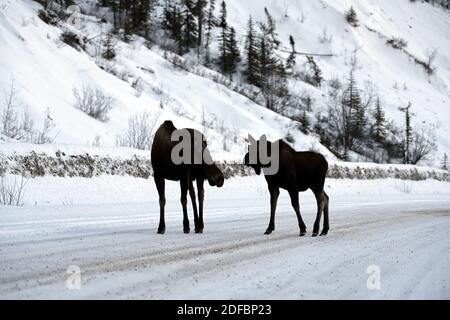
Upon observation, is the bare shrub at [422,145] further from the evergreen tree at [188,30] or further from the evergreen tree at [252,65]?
the evergreen tree at [188,30]

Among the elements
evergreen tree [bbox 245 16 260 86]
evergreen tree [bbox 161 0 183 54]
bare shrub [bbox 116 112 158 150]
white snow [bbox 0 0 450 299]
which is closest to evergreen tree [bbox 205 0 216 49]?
evergreen tree [bbox 161 0 183 54]

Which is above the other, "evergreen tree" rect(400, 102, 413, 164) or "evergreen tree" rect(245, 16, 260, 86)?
"evergreen tree" rect(245, 16, 260, 86)

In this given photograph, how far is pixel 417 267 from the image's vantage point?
486 centimetres

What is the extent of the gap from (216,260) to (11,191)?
28.9ft

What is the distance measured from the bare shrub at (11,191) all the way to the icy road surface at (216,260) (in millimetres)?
2194

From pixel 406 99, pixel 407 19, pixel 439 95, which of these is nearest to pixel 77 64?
pixel 406 99

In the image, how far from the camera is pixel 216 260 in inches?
203

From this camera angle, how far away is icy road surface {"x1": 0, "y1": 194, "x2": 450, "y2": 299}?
3781mm

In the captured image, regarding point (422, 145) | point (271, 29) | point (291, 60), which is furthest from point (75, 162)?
point (271, 29)

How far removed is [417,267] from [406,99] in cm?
6104

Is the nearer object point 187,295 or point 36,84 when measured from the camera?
point 187,295

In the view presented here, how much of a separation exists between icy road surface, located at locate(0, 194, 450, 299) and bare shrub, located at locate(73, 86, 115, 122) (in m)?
14.1

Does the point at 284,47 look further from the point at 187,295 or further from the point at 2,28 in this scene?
the point at 187,295

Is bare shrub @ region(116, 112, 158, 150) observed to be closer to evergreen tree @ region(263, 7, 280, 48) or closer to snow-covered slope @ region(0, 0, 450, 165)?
snow-covered slope @ region(0, 0, 450, 165)
